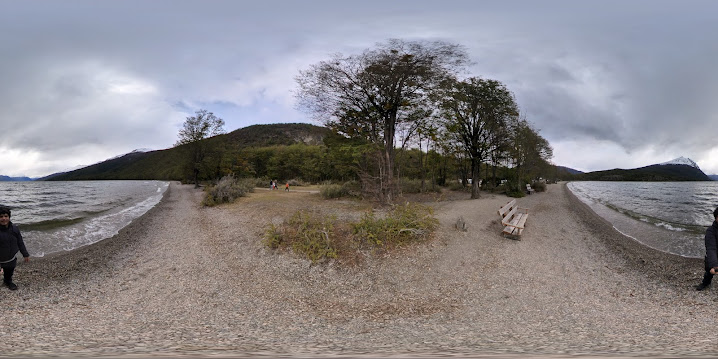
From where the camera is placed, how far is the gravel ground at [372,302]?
3.97m

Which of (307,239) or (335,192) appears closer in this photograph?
(307,239)

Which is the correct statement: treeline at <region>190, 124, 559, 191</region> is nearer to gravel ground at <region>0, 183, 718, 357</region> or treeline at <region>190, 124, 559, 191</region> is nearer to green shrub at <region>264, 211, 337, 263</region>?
green shrub at <region>264, 211, 337, 263</region>

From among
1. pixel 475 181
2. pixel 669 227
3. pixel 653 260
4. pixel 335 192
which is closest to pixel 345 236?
pixel 653 260

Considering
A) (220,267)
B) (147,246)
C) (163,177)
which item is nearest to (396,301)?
(220,267)

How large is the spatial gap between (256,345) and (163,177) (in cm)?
12758

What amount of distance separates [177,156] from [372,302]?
158 feet

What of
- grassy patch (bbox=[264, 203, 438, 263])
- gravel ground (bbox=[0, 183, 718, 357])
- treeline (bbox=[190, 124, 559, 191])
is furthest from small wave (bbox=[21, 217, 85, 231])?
treeline (bbox=[190, 124, 559, 191])

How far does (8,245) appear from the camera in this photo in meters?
6.30

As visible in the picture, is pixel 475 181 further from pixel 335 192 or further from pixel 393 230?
pixel 393 230

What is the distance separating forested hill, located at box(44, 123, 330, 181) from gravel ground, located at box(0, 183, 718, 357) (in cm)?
3841

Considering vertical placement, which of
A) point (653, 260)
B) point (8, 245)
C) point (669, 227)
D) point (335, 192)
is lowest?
point (653, 260)

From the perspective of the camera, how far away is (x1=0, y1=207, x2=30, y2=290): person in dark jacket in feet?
20.5

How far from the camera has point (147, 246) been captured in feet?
35.4

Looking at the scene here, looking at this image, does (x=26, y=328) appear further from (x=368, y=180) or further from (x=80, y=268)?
(x=368, y=180)
